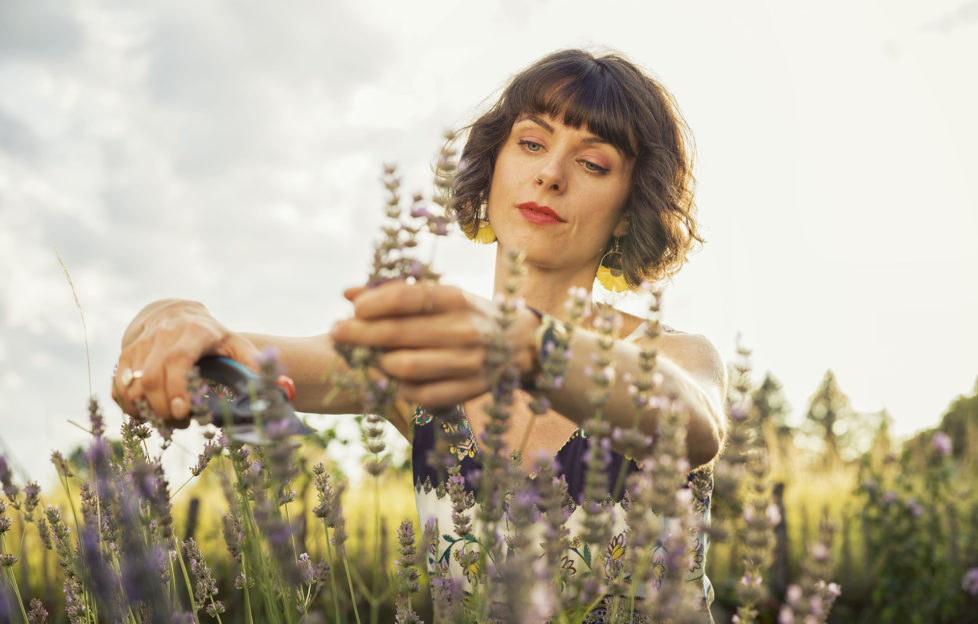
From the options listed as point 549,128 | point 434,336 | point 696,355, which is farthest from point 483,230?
point 434,336

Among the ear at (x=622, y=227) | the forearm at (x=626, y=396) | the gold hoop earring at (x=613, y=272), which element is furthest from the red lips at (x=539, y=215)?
the forearm at (x=626, y=396)

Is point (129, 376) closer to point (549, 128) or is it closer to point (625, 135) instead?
point (549, 128)

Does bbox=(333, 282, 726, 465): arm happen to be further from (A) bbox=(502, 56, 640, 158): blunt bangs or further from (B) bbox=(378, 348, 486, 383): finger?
(A) bbox=(502, 56, 640, 158): blunt bangs

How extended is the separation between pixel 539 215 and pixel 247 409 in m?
1.34

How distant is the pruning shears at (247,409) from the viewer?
981mm

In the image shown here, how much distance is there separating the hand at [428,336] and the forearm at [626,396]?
0.49 ft

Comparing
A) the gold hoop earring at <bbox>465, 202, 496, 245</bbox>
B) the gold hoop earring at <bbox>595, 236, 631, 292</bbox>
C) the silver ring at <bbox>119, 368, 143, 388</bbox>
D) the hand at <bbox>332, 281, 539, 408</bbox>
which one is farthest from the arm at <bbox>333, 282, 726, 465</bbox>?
the gold hoop earring at <bbox>465, 202, 496, 245</bbox>

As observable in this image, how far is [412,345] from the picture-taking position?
3.39ft

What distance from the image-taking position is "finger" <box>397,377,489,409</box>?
3.42ft

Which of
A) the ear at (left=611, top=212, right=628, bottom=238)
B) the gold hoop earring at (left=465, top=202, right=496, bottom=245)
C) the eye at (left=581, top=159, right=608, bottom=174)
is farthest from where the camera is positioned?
the gold hoop earring at (left=465, top=202, right=496, bottom=245)

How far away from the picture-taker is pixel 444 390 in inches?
41.2

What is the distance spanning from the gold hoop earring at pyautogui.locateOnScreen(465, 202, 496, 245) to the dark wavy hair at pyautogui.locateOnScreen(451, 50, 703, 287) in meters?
0.02

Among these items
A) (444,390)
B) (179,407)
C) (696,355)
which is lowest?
(444,390)

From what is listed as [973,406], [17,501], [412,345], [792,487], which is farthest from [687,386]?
[973,406]
